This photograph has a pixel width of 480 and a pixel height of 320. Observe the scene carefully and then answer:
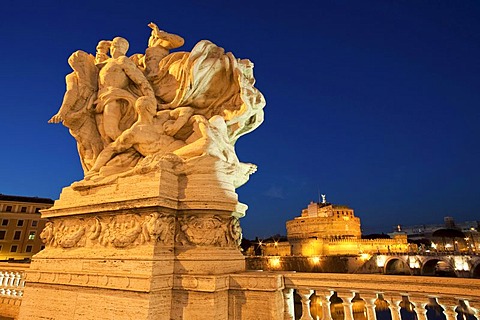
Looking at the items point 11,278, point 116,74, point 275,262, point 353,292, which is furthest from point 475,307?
point 275,262

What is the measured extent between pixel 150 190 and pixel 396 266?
4984cm

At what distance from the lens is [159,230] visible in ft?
12.8

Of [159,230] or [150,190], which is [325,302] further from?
[150,190]

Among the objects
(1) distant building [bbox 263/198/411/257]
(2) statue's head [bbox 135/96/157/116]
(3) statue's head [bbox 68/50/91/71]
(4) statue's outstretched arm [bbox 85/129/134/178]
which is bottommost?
(4) statue's outstretched arm [bbox 85/129/134/178]

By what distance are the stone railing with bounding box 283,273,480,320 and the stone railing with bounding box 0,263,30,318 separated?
560cm

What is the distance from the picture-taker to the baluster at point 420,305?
2891mm

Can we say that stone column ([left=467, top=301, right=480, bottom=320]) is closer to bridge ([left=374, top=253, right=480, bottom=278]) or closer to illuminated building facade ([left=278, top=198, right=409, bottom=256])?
bridge ([left=374, top=253, right=480, bottom=278])

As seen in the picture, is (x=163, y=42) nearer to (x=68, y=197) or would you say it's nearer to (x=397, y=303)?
(x=68, y=197)

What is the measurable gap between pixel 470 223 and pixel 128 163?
10546cm

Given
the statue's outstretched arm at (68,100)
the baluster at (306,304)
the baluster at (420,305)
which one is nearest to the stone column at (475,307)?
the baluster at (420,305)

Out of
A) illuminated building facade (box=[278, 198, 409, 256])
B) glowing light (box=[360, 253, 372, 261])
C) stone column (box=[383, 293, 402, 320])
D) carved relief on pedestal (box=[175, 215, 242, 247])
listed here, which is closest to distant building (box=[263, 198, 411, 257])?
illuminated building facade (box=[278, 198, 409, 256])

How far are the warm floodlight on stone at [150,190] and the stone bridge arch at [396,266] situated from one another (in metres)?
44.1

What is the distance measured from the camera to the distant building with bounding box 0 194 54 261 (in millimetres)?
31516

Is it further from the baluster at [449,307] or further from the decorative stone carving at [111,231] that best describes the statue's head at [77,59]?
the baluster at [449,307]
